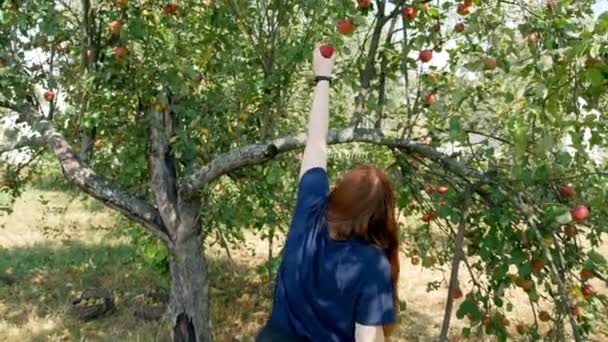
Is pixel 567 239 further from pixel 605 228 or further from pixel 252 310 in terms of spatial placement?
pixel 252 310

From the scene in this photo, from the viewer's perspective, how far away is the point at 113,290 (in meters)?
7.05

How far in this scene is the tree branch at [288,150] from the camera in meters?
2.84

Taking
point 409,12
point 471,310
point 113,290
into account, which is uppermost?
point 409,12

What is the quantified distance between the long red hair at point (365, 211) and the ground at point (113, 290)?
3.66 metres

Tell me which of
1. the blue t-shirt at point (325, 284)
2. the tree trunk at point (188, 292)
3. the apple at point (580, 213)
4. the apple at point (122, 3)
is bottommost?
the tree trunk at point (188, 292)

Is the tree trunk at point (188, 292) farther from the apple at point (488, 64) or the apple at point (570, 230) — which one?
the apple at point (570, 230)

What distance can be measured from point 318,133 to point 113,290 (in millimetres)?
5644

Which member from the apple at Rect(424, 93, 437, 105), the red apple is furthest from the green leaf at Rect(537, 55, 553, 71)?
the apple at Rect(424, 93, 437, 105)

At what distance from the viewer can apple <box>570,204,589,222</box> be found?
223cm

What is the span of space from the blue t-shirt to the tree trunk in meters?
2.23

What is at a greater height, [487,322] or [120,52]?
[120,52]

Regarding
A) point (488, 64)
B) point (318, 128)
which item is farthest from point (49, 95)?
point (488, 64)

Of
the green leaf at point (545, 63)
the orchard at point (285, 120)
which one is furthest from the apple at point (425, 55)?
the green leaf at point (545, 63)

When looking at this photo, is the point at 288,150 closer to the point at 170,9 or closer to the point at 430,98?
the point at 430,98
